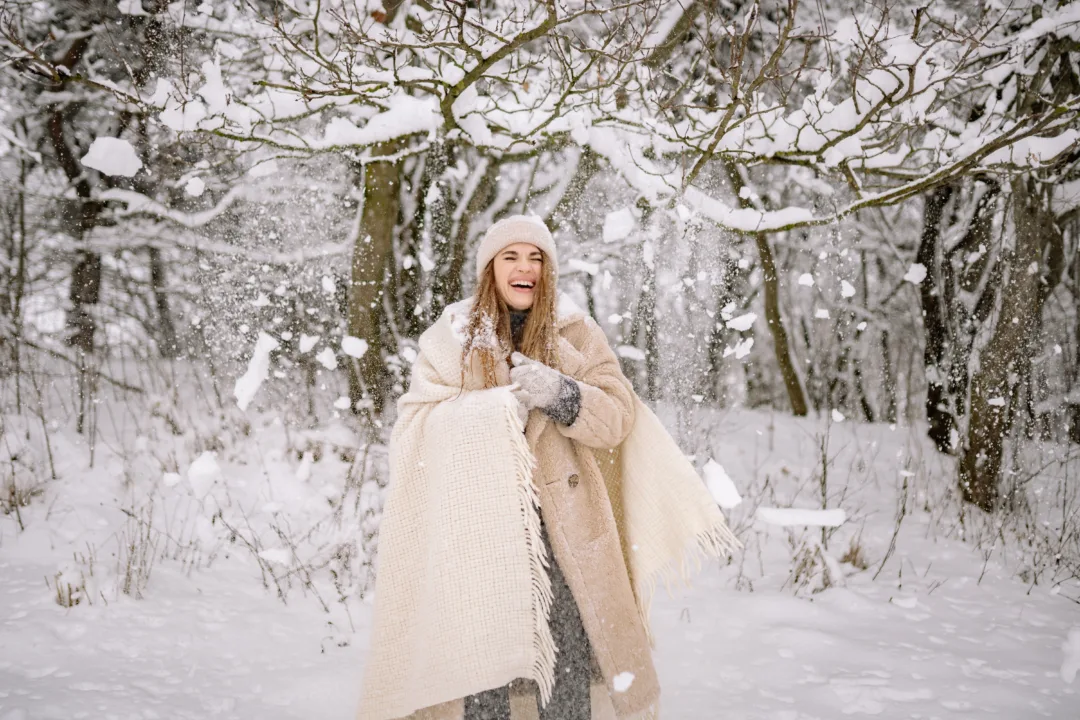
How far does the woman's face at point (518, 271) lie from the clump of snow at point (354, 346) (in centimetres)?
399

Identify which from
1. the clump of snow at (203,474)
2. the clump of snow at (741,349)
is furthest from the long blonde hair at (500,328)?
the clump of snow at (203,474)

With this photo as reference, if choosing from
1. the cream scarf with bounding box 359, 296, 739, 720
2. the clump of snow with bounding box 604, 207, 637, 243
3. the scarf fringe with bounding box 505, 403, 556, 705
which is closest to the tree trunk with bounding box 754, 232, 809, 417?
the clump of snow with bounding box 604, 207, 637, 243

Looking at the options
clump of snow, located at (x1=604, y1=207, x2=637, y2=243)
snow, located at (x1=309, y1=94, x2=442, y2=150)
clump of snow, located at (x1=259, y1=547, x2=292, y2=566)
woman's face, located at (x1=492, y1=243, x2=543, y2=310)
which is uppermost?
snow, located at (x1=309, y1=94, x2=442, y2=150)

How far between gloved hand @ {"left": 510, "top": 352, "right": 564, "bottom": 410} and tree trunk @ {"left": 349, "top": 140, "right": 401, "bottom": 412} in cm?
411

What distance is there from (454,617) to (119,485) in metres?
4.09

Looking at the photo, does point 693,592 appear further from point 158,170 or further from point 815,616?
point 158,170

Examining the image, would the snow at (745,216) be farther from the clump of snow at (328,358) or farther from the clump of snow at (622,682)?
the clump of snow at (328,358)

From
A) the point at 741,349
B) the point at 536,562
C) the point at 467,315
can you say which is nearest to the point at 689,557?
the point at 536,562

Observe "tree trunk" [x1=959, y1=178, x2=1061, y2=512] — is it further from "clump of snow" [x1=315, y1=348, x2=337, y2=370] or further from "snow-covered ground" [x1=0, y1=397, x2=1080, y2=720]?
"clump of snow" [x1=315, y1=348, x2=337, y2=370]

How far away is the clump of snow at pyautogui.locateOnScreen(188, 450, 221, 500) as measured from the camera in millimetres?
4812

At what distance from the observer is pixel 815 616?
3.62 meters

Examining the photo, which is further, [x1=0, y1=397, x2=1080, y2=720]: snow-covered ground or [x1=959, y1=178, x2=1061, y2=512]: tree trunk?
[x1=959, y1=178, x2=1061, y2=512]: tree trunk

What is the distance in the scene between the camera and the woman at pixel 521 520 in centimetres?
189

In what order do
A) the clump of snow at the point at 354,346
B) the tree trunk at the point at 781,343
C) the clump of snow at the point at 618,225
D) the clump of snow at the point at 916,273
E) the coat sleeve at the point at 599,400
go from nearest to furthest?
1. the coat sleeve at the point at 599,400
2. the clump of snow at the point at 354,346
3. the clump of snow at the point at 618,225
4. the clump of snow at the point at 916,273
5. the tree trunk at the point at 781,343
